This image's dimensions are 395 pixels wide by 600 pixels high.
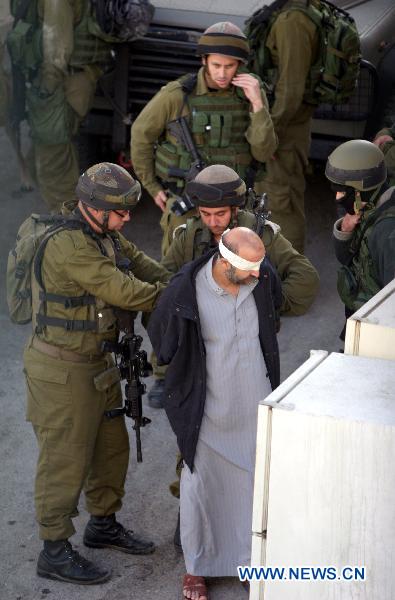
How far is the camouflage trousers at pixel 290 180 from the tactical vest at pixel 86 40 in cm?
149

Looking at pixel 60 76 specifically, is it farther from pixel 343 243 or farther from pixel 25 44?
pixel 343 243

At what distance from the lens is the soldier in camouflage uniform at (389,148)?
272 inches

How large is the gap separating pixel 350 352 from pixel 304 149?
493 centimetres

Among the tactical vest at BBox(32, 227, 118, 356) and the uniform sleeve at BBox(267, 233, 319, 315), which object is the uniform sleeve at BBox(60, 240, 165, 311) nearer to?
the tactical vest at BBox(32, 227, 118, 356)

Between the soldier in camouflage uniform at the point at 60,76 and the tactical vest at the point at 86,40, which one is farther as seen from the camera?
the tactical vest at the point at 86,40

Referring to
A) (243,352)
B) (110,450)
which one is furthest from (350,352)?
(110,450)

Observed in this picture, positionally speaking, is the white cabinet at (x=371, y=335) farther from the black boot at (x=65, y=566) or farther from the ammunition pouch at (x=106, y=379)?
the black boot at (x=65, y=566)

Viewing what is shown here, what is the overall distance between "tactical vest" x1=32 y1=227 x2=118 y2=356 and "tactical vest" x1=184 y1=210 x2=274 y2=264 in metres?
0.44

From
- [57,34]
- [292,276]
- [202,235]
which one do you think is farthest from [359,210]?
[57,34]

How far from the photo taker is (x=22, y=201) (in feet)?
31.9

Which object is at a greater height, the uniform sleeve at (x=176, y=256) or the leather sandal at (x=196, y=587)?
the uniform sleeve at (x=176, y=256)

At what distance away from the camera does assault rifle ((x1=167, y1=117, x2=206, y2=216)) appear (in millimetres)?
6770

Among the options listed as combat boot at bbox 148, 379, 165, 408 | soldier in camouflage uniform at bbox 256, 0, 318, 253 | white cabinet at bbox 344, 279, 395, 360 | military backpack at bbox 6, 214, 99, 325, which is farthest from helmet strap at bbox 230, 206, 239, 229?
soldier in camouflage uniform at bbox 256, 0, 318, 253

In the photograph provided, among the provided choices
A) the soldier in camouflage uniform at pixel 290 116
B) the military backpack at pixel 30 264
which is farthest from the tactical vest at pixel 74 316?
the soldier in camouflage uniform at pixel 290 116
